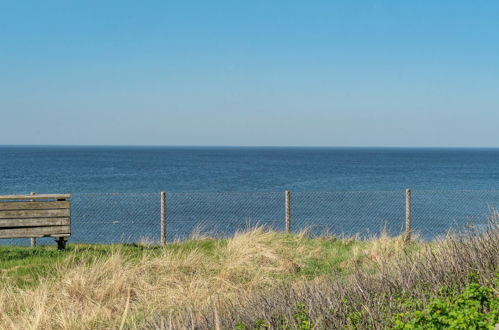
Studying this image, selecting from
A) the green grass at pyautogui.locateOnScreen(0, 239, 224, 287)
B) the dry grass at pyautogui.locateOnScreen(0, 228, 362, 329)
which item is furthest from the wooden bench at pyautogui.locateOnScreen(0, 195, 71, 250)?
the dry grass at pyautogui.locateOnScreen(0, 228, 362, 329)

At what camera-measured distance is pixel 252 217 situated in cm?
3162

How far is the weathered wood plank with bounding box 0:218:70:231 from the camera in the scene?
12453mm

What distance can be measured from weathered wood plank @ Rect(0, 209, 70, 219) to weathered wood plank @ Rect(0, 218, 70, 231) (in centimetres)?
7

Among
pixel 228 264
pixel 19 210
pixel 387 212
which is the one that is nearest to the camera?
pixel 228 264

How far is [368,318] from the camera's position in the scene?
5.03 meters

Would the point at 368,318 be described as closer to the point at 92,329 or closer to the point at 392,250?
the point at 92,329

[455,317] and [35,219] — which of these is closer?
[455,317]

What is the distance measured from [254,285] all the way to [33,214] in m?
6.12

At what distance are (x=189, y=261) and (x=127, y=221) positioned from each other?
19022 mm

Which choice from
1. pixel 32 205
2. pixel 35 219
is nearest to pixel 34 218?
pixel 35 219

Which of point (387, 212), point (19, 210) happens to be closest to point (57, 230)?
point (19, 210)

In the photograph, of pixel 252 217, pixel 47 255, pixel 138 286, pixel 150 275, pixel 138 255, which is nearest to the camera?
pixel 138 286

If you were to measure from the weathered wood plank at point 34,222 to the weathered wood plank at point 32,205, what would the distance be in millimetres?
265

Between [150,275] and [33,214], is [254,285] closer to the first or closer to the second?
[150,275]
